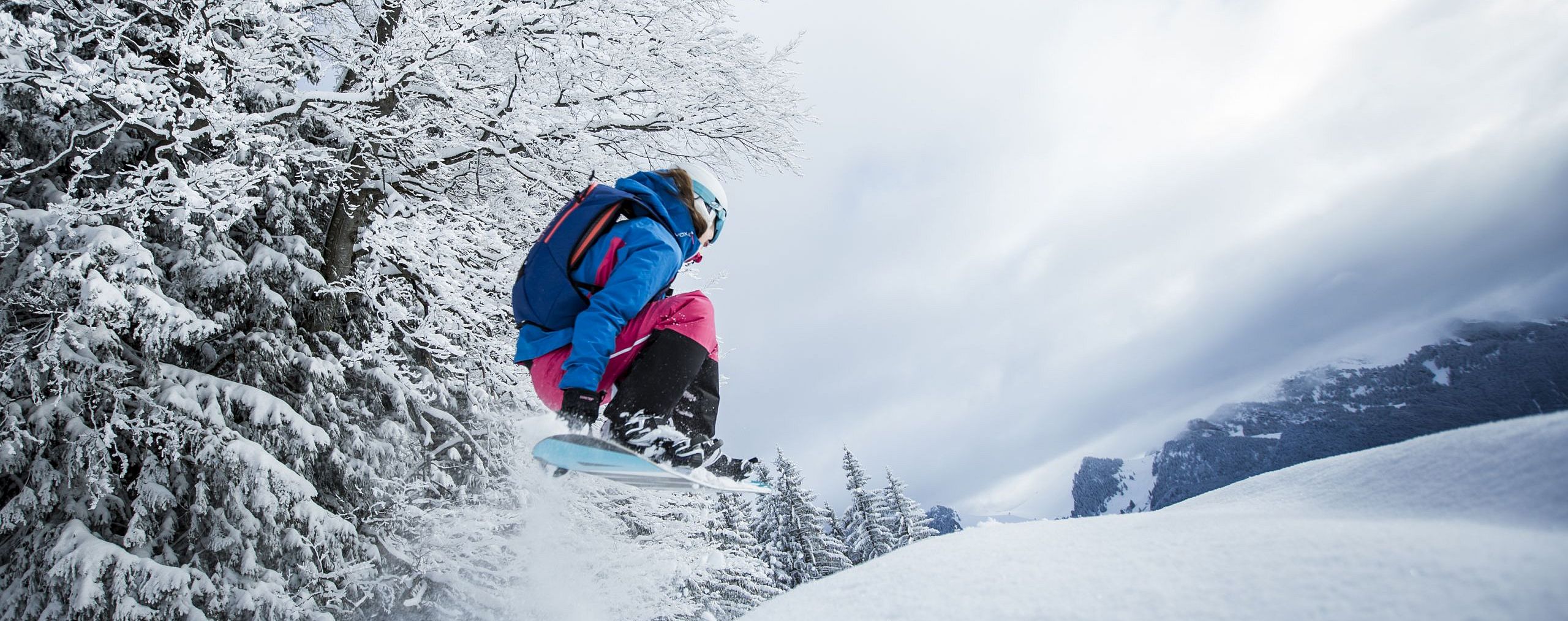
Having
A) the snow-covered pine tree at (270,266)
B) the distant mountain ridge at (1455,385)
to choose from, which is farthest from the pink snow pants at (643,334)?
the snow-covered pine tree at (270,266)

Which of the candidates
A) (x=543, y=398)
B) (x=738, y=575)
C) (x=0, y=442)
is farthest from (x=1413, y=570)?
(x=738, y=575)

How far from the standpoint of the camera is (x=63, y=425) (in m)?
3.34

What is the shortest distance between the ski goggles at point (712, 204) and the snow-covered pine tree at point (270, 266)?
2.02 metres

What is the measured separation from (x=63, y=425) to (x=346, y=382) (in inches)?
52.3

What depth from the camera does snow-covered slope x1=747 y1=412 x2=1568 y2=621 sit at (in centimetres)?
84

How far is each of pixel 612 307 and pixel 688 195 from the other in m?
0.60

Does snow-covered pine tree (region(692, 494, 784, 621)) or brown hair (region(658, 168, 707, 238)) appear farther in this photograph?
snow-covered pine tree (region(692, 494, 784, 621))

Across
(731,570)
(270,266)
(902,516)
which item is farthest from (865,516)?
(270,266)

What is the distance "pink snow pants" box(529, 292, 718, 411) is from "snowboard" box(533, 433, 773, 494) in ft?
1.03

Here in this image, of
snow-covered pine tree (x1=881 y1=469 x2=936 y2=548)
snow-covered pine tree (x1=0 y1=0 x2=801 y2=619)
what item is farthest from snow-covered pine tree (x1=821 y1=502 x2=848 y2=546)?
snow-covered pine tree (x1=0 y1=0 x2=801 y2=619)

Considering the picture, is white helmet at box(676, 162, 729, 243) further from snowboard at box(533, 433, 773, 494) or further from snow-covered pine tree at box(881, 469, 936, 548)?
snow-covered pine tree at box(881, 469, 936, 548)

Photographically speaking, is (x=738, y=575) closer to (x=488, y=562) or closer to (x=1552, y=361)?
(x=488, y=562)

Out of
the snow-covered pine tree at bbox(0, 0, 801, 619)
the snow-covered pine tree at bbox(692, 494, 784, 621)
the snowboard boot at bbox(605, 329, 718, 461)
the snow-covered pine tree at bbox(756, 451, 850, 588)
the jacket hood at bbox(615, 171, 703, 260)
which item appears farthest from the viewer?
the snow-covered pine tree at bbox(756, 451, 850, 588)

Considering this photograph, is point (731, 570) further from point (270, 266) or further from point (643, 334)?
point (643, 334)
